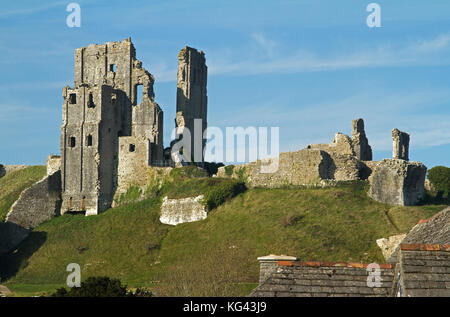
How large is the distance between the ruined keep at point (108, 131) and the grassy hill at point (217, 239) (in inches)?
144

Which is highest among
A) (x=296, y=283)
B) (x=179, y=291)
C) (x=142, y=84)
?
(x=142, y=84)

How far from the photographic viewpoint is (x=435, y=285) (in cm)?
1297

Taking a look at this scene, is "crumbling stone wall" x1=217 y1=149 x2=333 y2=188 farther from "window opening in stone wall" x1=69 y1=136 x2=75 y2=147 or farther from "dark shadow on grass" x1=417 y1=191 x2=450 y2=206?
"window opening in stone wall" x1=69 y1=136 x2=75 y2=147

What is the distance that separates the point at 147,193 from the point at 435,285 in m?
50.1

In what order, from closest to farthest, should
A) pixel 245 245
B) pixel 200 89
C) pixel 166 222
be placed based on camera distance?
pixel 245 245 < pixel 166 222 < pixel 200 89

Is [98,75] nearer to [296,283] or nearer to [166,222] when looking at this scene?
[166,222]

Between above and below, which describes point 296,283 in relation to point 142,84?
below

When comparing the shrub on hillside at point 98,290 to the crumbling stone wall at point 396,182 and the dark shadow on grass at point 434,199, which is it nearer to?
the crumbling stone wall at point 396,182

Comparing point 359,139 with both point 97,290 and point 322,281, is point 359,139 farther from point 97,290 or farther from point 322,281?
point 322,281

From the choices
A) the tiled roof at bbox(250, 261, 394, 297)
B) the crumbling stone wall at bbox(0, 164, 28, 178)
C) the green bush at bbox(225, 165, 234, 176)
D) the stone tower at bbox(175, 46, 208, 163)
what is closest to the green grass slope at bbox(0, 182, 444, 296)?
the green bush at bbox(225, 165, 234, 176)

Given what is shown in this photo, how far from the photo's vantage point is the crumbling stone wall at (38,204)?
62.0 metres

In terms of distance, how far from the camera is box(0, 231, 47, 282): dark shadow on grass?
180 ft

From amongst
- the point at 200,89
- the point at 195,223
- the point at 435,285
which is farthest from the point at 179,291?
the point at 200,89

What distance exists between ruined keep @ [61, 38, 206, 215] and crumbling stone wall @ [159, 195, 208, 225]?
729 cm
